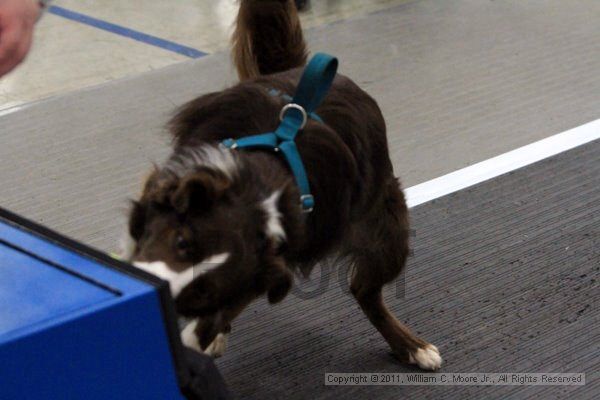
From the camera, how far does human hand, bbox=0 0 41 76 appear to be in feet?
4.20

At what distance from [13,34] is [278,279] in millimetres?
720

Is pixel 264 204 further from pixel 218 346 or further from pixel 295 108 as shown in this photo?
pixel 218 346

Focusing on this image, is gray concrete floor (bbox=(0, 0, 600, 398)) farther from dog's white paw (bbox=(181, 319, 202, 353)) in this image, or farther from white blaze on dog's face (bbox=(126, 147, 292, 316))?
white blaze on dog's face (bbox=(126, 147, 292, 316))

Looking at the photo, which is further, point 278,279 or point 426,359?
point 426,359

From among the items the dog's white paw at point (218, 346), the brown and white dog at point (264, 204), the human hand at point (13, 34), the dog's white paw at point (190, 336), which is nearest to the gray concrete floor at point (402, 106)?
the dog's white paw at point (218, 346)

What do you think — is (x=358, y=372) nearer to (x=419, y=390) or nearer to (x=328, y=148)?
(x=419, y=390)

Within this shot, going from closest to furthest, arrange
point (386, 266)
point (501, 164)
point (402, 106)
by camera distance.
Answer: point (386, 266) → point (501, 164) → point (402, 106)

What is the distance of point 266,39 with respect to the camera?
2350 millimetres

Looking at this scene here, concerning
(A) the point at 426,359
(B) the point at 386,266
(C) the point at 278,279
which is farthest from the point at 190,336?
(A) the point at 426,359

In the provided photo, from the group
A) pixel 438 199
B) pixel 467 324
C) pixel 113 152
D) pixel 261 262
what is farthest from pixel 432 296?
pixel 113 152

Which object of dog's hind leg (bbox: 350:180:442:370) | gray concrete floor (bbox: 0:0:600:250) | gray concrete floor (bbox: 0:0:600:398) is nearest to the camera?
dog's hind leg (bbox: 350:180:442:370)

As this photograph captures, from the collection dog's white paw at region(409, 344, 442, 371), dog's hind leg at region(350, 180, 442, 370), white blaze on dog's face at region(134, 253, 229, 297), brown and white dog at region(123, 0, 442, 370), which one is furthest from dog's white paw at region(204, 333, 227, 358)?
white blaze on dog's face at region(134, 253, 229, 297)

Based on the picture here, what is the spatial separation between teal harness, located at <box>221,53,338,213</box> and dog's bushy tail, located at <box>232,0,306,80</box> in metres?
0.44

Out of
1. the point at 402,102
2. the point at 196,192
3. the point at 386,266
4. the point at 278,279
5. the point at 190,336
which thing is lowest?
the point at 402,102
